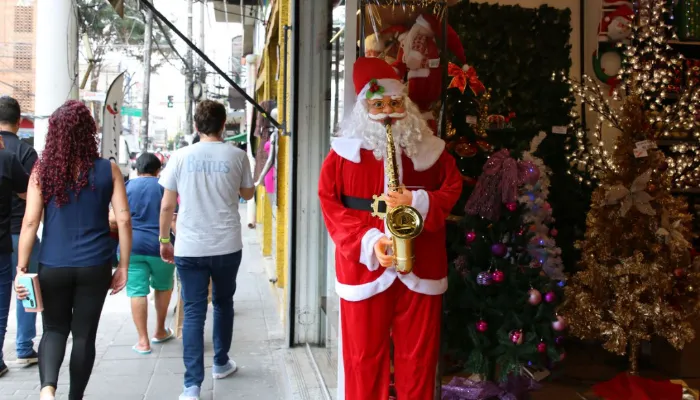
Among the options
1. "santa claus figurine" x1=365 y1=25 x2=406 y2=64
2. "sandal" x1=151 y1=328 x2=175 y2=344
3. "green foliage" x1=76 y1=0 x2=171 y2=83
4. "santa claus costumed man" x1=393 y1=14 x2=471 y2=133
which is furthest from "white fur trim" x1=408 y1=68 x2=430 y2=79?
"green foliage" x1=76 y1=0 x2=171 y2=83

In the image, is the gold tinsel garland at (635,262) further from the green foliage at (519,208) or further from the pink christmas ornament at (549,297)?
the pink christmas ornament at (549,297)

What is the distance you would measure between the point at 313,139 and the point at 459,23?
1496mm

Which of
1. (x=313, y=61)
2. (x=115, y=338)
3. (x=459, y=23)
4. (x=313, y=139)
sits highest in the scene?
(x=459, y=23)

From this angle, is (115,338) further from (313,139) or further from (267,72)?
(267,72)

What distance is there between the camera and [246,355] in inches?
209

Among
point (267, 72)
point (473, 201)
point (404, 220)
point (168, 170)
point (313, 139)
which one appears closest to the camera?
point (404, 220)

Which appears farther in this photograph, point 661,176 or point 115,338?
point 115,338

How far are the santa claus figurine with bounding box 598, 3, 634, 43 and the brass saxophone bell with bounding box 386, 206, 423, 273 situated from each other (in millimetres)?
3807

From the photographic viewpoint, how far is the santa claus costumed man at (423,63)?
307 centimetres

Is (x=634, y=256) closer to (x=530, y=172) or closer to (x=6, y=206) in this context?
(x=530, y=172)

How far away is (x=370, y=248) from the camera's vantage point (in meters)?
2.72

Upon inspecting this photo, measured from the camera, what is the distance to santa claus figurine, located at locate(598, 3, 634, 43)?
5484 mm

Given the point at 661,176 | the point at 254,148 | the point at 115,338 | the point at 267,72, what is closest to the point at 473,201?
the point at 661,176

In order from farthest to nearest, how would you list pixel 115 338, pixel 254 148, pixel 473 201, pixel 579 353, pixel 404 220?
1. pixel 254 148
2. pixel 115 338
3. pixel 579 353
4. pixel 473 201
5. pixel 404 220
